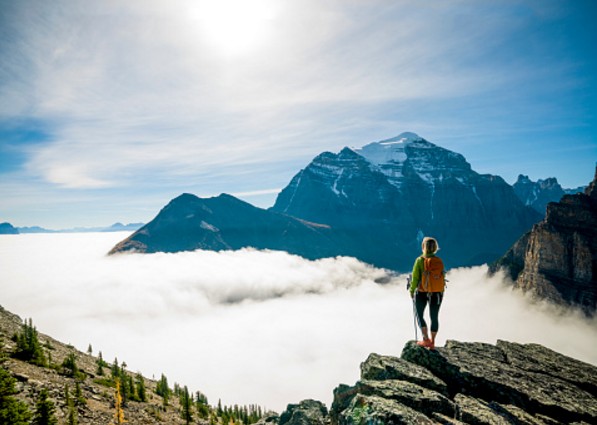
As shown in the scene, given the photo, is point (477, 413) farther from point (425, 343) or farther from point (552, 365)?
point (552, 365)

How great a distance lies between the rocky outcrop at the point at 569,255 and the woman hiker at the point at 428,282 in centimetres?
22779

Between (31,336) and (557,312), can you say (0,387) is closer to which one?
(31,336)

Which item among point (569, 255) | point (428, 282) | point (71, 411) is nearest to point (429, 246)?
point (428, 282)

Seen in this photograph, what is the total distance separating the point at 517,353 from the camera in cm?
1991

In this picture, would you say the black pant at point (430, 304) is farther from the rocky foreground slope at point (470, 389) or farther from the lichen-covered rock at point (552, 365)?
the lichen-covered rock at point (552, 365)

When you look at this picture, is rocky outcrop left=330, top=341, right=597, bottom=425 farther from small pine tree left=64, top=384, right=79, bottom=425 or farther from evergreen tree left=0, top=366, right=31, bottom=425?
small pine tree left=64, top=384, right=79, bottom=425

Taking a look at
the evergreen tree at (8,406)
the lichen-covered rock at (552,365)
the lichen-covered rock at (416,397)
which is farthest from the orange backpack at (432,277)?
the evergreen tree at (8,406)

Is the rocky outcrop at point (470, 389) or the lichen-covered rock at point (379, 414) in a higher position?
the lichen-covered rock at point (379, 414)

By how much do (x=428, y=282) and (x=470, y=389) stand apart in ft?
17.8

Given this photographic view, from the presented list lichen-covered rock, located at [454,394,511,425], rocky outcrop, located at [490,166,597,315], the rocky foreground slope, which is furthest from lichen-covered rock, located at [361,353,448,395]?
rocky outcrop, located at [490,166,597,315]

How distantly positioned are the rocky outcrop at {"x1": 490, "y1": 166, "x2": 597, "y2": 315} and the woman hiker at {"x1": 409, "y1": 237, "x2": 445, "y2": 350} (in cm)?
22779

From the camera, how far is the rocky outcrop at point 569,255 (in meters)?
175

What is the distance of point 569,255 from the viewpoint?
601 ft

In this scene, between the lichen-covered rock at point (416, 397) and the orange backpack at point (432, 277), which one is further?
the orange backpack at point (432, 277)
